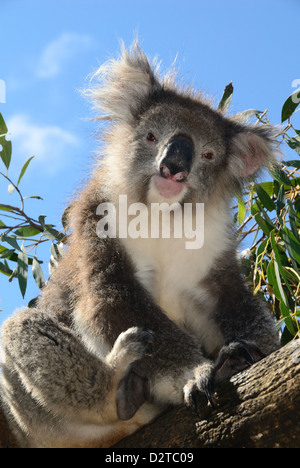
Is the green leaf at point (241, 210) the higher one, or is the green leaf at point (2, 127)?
the green leaf at point (2, 127)

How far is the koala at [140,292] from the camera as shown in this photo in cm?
294

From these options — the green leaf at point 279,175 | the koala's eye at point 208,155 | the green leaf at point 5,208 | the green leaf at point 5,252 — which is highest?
the koala's eye at point 208,155

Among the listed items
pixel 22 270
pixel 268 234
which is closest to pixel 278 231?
pixel 268 234

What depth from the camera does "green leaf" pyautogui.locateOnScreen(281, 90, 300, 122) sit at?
421 cm

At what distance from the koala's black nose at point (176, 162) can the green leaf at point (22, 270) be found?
5.08 ft

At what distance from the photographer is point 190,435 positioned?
2.52m

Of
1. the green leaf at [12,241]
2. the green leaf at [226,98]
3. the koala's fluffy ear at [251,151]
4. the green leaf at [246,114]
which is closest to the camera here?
the koala's fluffy ear at [251,151]

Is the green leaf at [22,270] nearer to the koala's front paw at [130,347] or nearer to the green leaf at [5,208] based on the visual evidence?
the green leaf at [5,208]

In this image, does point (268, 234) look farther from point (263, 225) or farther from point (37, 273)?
point (37, 273)

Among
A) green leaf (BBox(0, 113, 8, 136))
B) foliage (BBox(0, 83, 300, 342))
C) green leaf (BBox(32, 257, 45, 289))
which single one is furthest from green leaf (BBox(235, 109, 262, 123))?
green leaf (BBox(32, 257, 45, 289))

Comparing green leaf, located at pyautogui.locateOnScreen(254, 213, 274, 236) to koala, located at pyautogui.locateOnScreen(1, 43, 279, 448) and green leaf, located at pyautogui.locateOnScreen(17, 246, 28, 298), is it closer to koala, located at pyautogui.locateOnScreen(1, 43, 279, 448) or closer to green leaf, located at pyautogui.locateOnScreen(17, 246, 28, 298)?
koala, located at pyautogui.locateOnScreen(1, 43, 279, 448)

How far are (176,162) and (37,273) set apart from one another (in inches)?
73.1

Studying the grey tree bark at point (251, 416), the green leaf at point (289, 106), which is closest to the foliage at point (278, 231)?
the green leaf at point (289, 106)

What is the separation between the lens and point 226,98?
4.45 meters
